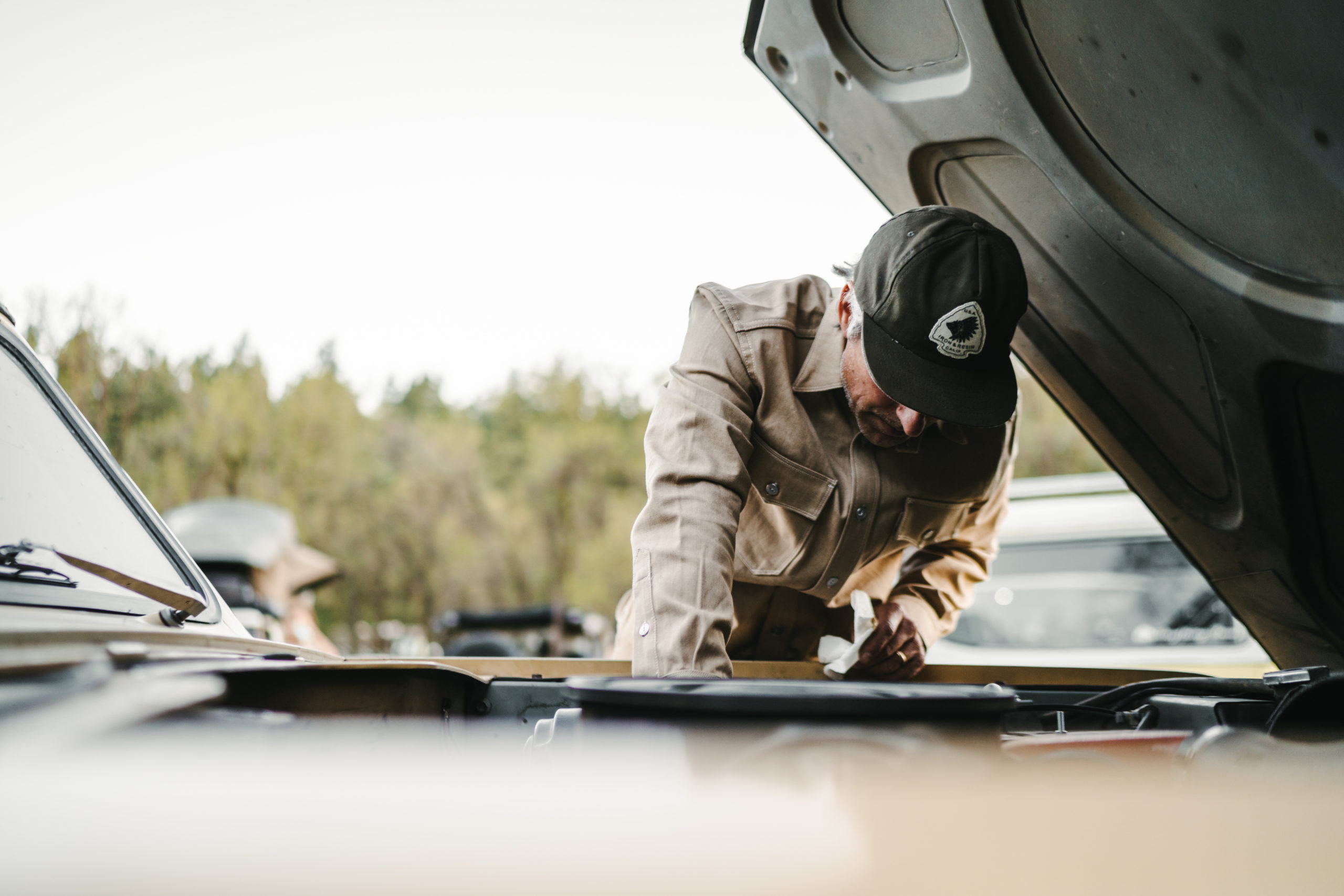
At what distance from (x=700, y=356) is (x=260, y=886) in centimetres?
130

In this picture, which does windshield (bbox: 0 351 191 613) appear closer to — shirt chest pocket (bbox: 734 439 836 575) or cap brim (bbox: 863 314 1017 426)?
shirt chest pocket (bbox: 734 439 836 575)

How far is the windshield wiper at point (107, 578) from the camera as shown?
3.77ft

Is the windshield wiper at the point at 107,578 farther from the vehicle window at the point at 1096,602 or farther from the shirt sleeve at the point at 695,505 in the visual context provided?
the vehicle window at the point at 1096,602

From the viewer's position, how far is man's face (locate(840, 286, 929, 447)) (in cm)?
158

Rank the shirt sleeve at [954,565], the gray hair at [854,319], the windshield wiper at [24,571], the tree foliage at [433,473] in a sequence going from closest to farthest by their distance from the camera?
the windshield wiper at [24,571], the gray hair at [854,319], the shirt sleeve at [954,565], the tree foliage at [433,473]

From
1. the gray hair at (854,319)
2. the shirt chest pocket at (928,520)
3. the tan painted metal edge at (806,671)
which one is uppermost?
the gray hair at (854,319)

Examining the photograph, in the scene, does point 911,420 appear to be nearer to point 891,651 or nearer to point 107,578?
point 891,651

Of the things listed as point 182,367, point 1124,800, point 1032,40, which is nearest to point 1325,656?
point 1032,40

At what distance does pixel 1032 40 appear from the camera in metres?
1.32

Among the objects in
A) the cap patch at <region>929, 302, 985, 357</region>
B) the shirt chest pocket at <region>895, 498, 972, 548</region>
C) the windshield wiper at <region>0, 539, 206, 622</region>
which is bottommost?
the windshield wiper at <region>0, 539, 206, 622</region>

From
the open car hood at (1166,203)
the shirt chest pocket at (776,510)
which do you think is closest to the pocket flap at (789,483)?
the shirt chest pocket at (776,510)

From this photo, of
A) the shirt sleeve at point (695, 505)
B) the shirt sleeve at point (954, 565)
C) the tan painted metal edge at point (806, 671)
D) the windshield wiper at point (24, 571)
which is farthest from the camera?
the shirt sleeve at point (954, 565)

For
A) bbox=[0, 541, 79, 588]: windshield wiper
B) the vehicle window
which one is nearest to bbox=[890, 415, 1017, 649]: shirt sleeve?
bbox=[0, 541, 79, 588]: windshield wiper

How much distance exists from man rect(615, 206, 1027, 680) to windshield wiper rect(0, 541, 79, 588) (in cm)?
76
